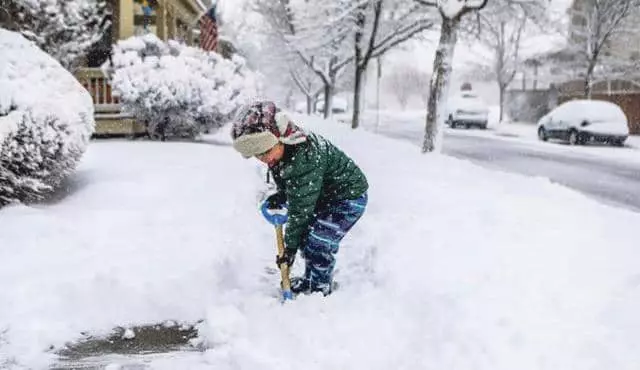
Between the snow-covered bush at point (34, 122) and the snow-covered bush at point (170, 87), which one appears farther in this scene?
the snow-covered bush at point (170, 87)

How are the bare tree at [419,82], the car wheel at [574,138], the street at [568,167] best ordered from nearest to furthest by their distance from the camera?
the street at [568,167] < the car wheel at [574,138] < the bare tree at [419,82]

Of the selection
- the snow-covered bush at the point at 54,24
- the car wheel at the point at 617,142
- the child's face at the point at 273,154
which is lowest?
the car wheel at the point at 617,142

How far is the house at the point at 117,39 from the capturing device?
12.4 m

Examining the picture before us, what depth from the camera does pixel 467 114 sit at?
30.1 m

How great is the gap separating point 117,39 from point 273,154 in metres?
13.5

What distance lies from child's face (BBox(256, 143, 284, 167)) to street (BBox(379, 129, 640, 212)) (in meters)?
6.42

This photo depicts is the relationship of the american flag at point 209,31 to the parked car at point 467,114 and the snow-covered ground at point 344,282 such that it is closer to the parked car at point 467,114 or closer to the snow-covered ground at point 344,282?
the snow-covered ground at point 344,282

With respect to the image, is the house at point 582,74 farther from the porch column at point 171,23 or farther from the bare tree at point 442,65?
the porch column at point 171,23

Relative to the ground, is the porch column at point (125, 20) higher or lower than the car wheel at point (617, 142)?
higher

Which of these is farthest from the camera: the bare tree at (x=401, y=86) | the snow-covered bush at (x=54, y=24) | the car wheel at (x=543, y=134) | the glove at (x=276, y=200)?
the bare tree at (x=401, y=86)

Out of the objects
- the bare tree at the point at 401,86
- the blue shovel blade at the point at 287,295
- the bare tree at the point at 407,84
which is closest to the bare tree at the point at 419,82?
the bare tree at the point at 407,84

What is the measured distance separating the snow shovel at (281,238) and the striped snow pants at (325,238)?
0.57ft

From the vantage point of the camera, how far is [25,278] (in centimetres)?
394

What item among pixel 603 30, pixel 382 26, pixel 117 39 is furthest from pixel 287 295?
pixel 603 30
